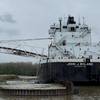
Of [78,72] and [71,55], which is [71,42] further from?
[78,72]

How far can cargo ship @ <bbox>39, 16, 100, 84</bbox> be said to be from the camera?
140 ft

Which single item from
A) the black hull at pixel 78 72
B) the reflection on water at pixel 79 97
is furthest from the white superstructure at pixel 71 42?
the reflection on water at pixel 79 97

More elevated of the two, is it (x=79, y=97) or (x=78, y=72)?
(x=78, y=72)

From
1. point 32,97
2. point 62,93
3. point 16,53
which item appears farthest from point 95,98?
point 16,53

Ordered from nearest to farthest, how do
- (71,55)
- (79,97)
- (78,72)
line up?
(79,97), (78,72), (71,55)

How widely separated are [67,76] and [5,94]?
10.7m

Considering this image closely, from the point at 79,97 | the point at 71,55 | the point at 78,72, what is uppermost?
the point at 71,55

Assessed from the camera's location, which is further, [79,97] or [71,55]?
[71,55]

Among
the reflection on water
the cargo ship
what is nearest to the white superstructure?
the cargo ship

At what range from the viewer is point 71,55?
46.5 m

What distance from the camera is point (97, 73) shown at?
42.6 metres

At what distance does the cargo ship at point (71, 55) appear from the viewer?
42.6 m

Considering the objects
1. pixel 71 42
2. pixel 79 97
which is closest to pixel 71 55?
pixel 71 42

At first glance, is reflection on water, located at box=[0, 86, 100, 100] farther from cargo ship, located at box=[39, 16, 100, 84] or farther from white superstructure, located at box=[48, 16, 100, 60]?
white superstructure, located at box=[48, 16, 100, 60]
